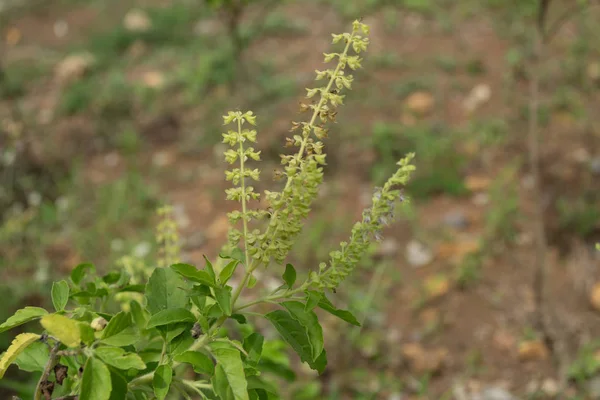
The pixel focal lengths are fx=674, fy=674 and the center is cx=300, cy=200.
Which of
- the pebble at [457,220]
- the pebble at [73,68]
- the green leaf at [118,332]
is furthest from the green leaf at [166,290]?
the pebble at [73,68]

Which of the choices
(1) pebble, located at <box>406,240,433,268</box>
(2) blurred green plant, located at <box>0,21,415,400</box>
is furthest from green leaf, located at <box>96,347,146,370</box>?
(1) pebble, located at <box>406,240,433,268</box>

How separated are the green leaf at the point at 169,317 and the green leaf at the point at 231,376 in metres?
0.11

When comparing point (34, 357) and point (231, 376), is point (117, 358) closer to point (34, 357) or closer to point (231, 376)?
point (231, 376)

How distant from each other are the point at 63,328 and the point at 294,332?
16.9 inches

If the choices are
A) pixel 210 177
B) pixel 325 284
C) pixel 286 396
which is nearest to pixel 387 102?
pixel 210 177

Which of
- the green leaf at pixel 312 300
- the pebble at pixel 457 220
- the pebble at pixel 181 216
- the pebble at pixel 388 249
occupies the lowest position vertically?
the pebble at pixel 181 216

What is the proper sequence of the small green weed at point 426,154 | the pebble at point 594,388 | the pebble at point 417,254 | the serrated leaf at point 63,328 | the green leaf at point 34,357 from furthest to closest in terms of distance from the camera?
the small green weed at point 426,154 → the pebble at point 417,254 → the pebble at point 594,388 → the green leaf at point 34,357 → the serrated leaf at point 63,328

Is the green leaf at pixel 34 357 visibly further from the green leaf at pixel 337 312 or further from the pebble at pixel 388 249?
the pebble at pixel 388 249

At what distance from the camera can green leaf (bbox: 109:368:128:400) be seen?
45.8 inches

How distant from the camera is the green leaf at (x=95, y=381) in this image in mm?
1098

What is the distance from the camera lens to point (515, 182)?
4.22 metres

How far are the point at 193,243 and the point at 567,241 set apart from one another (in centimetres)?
221

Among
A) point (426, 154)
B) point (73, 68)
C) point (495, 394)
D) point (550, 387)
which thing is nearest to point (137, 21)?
point (73, 68)

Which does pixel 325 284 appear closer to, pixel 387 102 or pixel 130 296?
pixel 130 296
